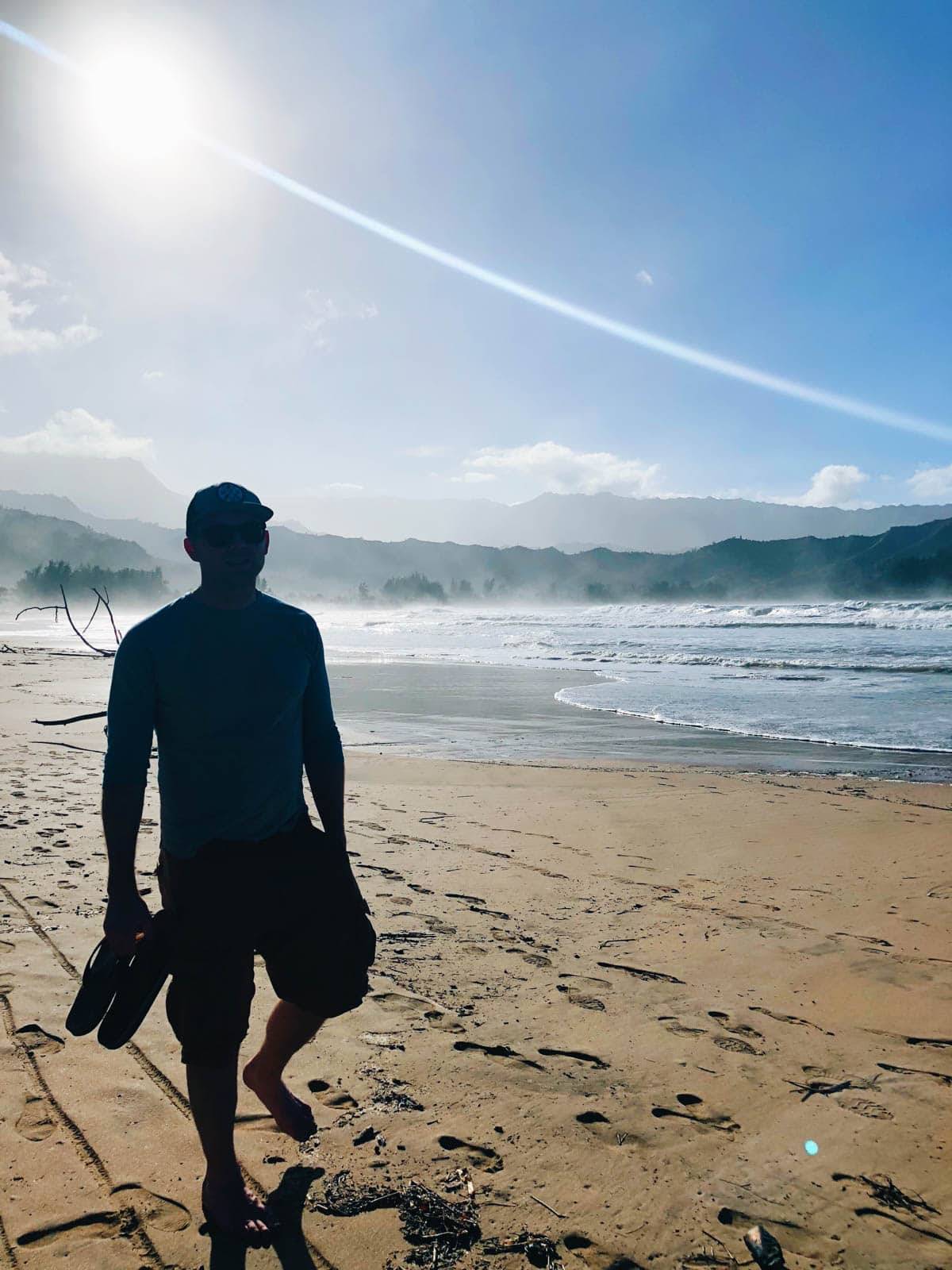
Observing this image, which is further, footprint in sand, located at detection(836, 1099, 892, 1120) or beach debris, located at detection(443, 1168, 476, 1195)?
footprint in sand, located at detection(836, 1099, 892, 1120)

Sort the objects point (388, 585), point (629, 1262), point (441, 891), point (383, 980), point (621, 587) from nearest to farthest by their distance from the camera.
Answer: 1. point (629, 1262)
2. point (383, 980)
3. point (441, 891)
4. point (621, 587)
5. point (388, 585)

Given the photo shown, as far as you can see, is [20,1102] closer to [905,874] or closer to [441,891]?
[441,891]

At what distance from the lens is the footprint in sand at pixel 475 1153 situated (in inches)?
91.7

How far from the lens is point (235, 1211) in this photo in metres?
2.07

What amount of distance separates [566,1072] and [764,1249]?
0.93 meters

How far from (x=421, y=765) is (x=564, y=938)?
5623mm

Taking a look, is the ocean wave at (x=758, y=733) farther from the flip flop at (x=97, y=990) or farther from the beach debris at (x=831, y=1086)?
the flip flop at (x=97, y=990)

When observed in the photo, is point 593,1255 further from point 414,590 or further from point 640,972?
point 414,590

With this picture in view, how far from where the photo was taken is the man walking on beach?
2.04 m

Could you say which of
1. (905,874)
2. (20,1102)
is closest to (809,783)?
(905,874)

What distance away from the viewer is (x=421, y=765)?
9.63 meters

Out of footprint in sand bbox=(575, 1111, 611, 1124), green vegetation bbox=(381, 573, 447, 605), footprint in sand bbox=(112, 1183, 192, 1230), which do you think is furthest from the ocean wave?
green vegetation bbox=(381, 573, 447, 605)

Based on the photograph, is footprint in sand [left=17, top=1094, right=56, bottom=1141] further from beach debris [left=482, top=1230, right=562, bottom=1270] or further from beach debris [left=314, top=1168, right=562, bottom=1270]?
beach debris [left=482, top=1230, right=562, bottom=1270]

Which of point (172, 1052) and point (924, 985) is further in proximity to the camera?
point (924, 985)
